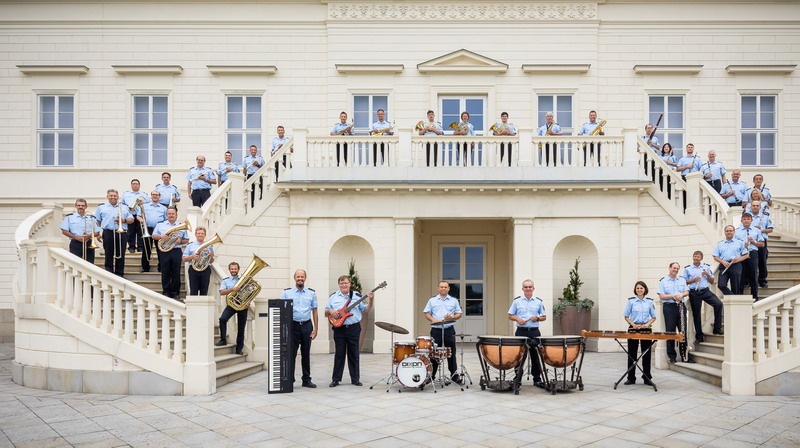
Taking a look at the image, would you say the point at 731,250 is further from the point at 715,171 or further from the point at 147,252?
the point at 147,252

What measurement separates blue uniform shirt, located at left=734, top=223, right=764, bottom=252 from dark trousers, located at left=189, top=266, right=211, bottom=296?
10534mm

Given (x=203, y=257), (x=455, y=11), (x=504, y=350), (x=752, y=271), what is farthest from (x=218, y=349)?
(x=455, y=11)

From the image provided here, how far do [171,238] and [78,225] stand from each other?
192 cm

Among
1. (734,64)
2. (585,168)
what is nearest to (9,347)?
(585,168)

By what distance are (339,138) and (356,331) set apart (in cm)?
716

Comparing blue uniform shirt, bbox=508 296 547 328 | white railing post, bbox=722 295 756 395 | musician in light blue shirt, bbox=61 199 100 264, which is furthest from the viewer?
musician in light blue shirt, bbox=61 199 100 264

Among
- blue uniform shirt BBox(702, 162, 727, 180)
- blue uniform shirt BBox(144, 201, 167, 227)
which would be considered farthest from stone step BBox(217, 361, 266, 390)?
blue uniform shirt BBox(702, 162, 727, 180)

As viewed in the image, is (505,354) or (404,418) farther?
(505,354)

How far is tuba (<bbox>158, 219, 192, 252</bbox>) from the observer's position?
12727 millimetres

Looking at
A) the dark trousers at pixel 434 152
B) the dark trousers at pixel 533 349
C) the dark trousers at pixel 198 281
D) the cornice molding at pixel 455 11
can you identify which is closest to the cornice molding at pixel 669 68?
the cornice molding at pixel 455 11

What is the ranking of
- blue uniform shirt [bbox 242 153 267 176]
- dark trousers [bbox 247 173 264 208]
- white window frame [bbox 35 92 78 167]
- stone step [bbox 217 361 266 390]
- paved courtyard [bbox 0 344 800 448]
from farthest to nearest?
white window frame [bbox 35 92 78 167] < blue uniform shirt [bbox 242 153 267 176] < dark trousers [bbox 247 173 264 208] < stone step [bbox 217 361 266 390] < paved courtyard [bbox 0 344 800 448]

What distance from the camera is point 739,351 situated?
1055cm

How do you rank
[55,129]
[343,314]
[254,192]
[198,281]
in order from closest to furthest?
1. [343,314]
2. [198,281]
3. [254,192]
4. [55,129]

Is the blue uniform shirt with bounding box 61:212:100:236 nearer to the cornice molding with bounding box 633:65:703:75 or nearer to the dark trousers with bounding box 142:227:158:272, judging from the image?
the dark trousers with bounding box 142:227:158:272
